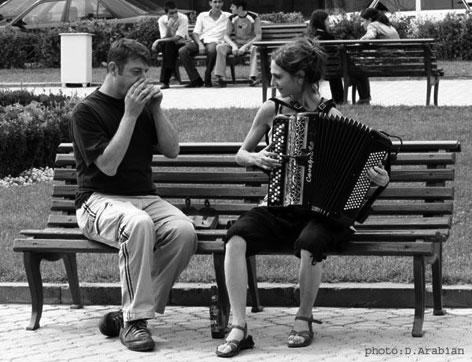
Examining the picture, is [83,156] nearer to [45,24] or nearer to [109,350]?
[109,350]

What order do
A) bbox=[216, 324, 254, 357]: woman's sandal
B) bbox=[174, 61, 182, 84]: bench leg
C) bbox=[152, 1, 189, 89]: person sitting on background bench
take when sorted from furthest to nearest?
bbox=[174, 61, 182, 84]: bench leg
bbox=[152, 1, 189, 89]: person sitting on background bench
bbox=[216, 324, 254, 357]: woman's sandal

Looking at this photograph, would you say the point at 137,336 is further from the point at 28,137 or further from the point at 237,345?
the point at 28,137

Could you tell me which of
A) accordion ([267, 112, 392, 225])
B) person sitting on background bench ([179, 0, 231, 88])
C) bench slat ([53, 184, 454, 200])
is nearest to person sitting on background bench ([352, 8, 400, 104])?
person sitting on background bench ([179, 0, 231, 88])

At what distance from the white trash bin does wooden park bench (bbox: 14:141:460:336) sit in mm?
11740

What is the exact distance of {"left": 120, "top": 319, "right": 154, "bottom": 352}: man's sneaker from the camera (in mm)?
6520

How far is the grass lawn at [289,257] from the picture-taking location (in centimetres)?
775

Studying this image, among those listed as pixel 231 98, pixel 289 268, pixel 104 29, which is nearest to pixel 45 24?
pixel 104 29

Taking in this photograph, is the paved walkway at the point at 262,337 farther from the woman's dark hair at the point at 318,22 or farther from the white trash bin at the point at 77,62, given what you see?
the white trash bin at the point at 77,62

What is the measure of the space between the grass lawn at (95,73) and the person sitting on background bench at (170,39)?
87 cm

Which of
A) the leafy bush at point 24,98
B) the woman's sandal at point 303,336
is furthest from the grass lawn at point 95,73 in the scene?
the woman's sandal at point 303,336

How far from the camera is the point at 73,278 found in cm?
752

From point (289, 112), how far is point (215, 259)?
2.86 feet

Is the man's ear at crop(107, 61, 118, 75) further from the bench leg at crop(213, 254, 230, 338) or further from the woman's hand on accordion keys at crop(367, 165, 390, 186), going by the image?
the woman's hand on accordion keys at crop(367, 165, 390, 186)

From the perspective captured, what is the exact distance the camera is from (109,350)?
658 centimetres
